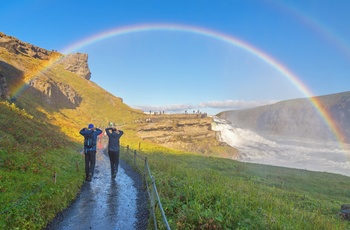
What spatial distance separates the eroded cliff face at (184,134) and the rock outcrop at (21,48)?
49.6m

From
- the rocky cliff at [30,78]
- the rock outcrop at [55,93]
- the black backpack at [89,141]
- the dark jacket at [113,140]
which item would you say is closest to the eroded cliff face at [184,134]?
the rock outcrop at [55,93]

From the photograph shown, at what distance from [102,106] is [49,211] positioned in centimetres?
8225

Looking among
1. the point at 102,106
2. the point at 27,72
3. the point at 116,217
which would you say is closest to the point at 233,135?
the point at 102,106

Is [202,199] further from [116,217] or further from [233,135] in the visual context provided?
[233,135]

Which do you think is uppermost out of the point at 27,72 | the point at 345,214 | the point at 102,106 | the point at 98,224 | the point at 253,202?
the point at 27,72

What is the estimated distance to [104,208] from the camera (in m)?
9.12

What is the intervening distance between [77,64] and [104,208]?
431 ft

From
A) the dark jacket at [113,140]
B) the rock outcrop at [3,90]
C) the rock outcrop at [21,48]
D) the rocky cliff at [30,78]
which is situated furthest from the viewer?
the rock outcrop at [21,48]

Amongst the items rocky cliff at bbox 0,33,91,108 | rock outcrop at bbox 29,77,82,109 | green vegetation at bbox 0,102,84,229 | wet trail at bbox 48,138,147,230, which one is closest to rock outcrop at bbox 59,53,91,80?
rocky cliff at bbox 0,33,91,108

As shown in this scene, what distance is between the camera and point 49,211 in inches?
311

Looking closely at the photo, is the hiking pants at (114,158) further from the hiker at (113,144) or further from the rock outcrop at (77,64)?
the rock outcrop at (77,64)

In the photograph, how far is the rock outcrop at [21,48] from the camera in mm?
75688

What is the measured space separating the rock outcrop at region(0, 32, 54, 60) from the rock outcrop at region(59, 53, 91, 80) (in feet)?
38.1

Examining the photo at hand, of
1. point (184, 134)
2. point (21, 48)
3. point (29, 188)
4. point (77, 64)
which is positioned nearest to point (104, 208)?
point (29, 188)
